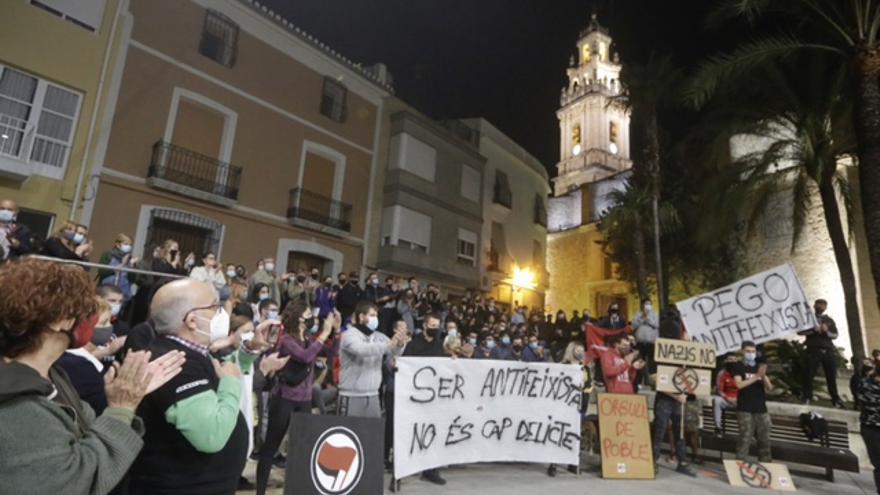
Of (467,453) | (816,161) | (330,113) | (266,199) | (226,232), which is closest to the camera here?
(467,453)

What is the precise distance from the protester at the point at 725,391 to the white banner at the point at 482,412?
2.75m

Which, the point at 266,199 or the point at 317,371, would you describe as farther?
the point at 266,199

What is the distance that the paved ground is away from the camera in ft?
19.2

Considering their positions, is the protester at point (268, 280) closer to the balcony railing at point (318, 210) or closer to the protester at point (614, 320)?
the balcony railing at point (318, 210)

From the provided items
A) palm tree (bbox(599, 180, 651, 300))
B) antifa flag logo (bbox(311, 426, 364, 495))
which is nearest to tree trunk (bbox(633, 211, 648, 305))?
palm tree (bbox(599, 180, 651, 300))

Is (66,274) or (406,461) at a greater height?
(66,274)

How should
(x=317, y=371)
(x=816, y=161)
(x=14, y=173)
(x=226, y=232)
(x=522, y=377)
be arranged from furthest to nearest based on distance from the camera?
(x=226, y=232) → (x=816, y=161) → (x=14, y=173) → (x=317, y=371) → (x=522, y=377)

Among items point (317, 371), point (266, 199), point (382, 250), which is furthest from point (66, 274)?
point (382, 250)

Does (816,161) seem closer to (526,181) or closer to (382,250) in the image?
(382,250)

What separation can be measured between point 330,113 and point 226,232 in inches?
258

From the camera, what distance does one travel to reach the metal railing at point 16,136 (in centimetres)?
1187

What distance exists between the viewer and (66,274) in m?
1.72

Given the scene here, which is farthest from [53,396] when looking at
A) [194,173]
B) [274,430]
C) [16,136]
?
[194,173]

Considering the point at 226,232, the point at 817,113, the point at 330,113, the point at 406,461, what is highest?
the point at 330,113
